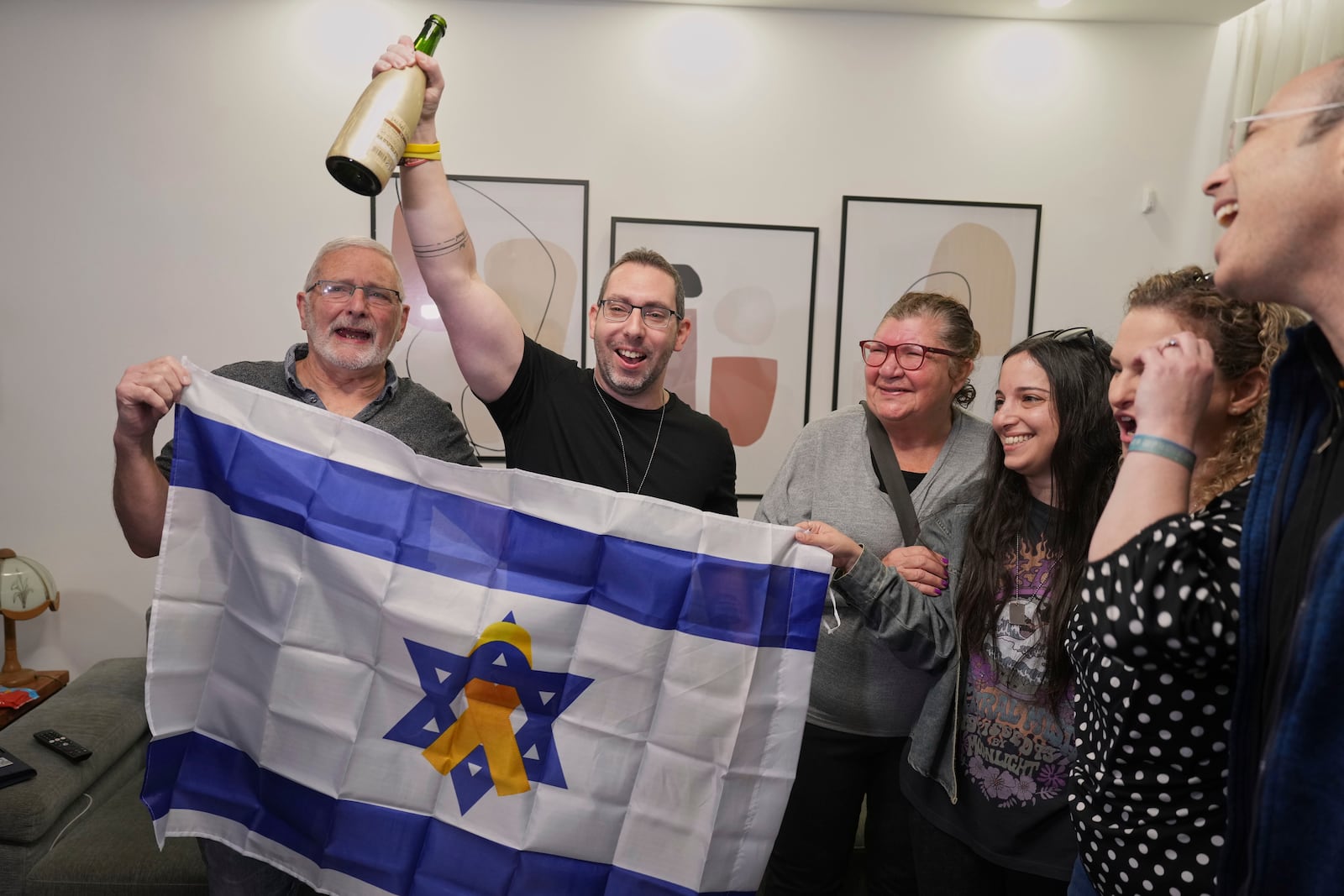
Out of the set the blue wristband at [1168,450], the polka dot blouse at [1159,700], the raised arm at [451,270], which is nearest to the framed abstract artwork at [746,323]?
the raised arm at [451,270]

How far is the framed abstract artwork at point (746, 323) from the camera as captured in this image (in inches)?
124

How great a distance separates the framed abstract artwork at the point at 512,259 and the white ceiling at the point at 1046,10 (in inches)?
30.8

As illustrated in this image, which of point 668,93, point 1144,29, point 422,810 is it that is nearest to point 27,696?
point 422,810

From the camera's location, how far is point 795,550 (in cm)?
143

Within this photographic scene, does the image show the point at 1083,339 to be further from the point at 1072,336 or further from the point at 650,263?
the point at 650,263

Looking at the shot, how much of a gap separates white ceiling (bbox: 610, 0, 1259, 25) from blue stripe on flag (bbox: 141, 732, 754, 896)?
8.92 ft

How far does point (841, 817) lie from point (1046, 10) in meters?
2.80

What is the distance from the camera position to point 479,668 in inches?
55.2

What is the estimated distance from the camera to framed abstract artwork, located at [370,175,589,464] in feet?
10.1

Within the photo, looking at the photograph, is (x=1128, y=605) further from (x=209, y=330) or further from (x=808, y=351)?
(x=209, y=330)

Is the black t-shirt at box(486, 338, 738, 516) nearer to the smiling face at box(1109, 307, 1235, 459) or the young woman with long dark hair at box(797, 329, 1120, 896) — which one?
the young woman with long dark hair at box(797, 329, 1120, 896)

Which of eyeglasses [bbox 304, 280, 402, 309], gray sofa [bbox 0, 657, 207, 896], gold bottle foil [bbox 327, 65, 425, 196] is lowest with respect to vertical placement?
gray sofa [bbox 0, 657, 207, 896]

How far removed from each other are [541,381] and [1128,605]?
1.24 metres

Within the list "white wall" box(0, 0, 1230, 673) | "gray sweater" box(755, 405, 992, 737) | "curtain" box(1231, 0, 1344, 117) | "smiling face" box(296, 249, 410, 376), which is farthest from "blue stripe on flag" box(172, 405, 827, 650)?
"curtain" box(1231, 0, 1344, 117)
